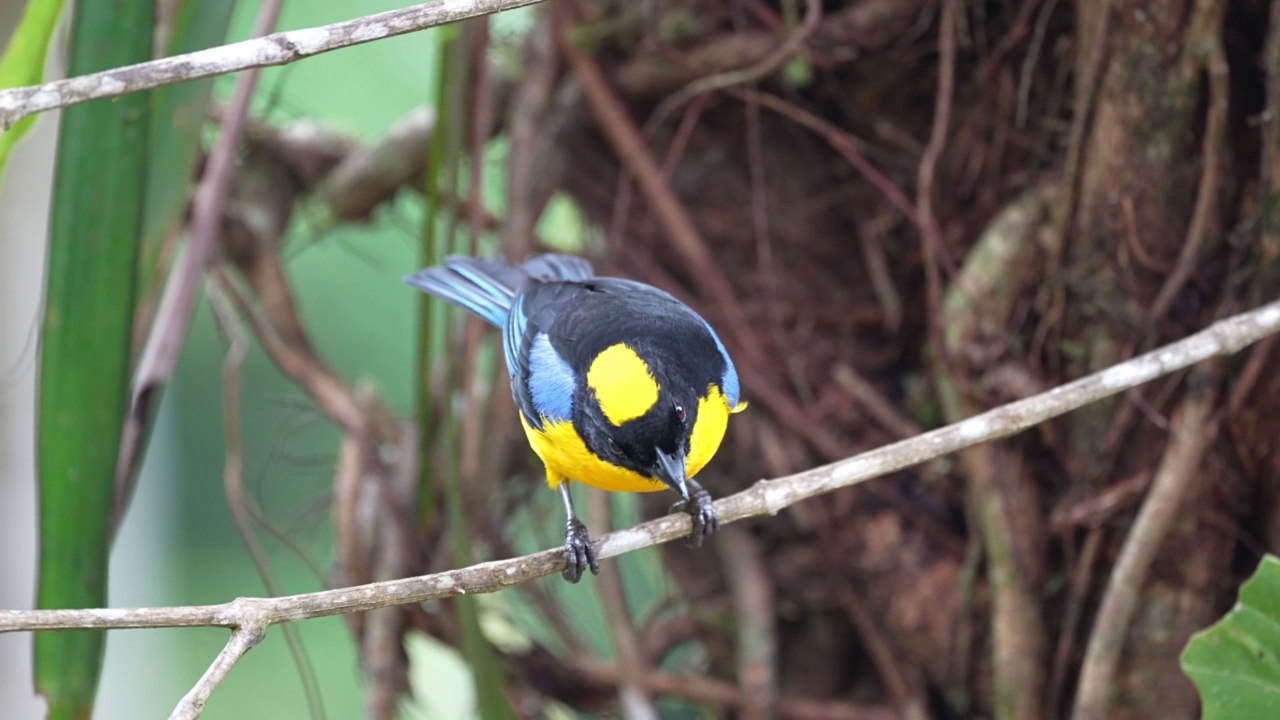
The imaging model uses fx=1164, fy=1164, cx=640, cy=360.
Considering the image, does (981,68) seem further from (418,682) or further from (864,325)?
(418,682)

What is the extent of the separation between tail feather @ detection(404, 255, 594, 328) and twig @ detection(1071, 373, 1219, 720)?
1.05 m

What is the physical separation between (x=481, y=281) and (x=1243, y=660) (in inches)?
53.7

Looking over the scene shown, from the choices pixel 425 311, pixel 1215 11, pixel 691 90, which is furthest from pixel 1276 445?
pixel 425 311

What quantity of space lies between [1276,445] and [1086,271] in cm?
42

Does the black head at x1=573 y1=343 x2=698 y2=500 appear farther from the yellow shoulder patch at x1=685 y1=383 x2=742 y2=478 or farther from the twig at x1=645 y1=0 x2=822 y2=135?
the twig at x1=645 y1=0 x2=822 y2=135

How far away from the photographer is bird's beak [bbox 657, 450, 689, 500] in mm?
1535

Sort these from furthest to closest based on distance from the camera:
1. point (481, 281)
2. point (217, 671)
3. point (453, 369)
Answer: point (453, 369), point (481, 281), point (217, 671)

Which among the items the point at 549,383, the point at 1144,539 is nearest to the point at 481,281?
Answer: the point at 549,383

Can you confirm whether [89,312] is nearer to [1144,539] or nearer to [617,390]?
[617,390]

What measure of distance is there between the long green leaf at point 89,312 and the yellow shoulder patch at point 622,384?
2.20 feet

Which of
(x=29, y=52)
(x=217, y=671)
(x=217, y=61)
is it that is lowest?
(x=217, y=671)

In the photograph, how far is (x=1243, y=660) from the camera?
1511mm

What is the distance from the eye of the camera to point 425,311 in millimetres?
2357

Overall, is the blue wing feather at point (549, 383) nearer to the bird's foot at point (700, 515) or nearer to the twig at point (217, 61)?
the bird's foot at point (700, 515)
